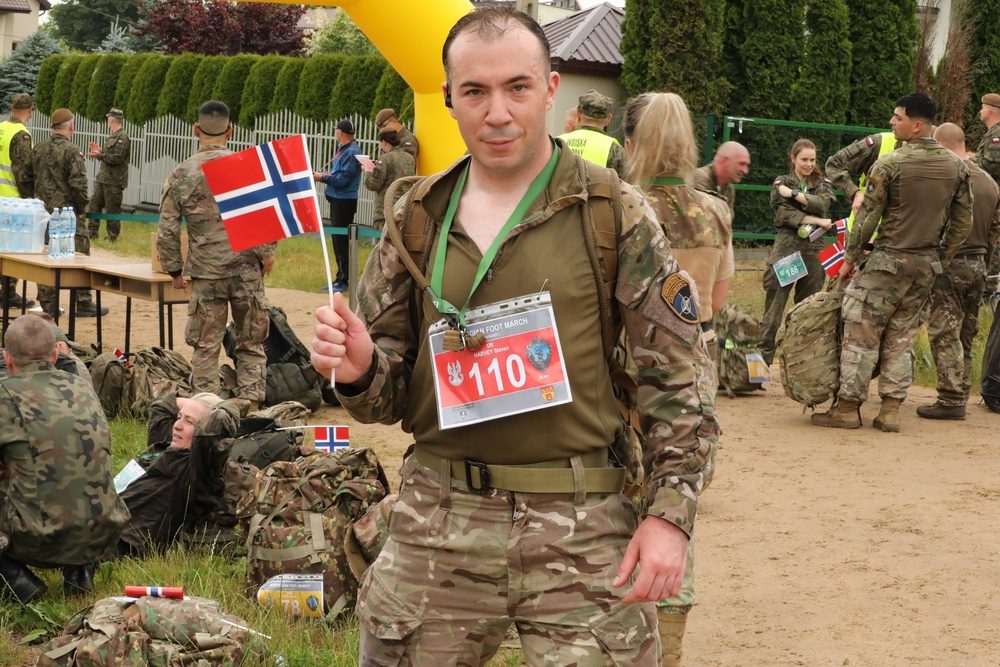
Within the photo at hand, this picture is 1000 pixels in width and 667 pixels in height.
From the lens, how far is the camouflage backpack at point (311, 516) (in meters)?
5.16

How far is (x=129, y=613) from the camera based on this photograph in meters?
4.30

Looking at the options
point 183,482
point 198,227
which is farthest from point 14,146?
point 183,482

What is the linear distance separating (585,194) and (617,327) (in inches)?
12.4

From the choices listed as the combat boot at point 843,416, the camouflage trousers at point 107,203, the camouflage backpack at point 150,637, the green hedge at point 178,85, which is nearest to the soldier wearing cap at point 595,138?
the combat boot at point 843,416

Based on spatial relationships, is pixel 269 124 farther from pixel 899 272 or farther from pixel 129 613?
pixel 129 613

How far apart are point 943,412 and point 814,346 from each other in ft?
4.78

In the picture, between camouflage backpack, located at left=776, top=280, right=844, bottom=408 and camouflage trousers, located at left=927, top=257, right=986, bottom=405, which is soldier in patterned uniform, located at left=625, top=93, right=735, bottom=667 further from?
camouflage trousers, located at left=927, top=257, right=986, bottom=405

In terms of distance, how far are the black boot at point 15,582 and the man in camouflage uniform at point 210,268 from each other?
3.53 meters

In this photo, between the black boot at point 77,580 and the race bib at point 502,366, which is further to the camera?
the black boot at point 77,580

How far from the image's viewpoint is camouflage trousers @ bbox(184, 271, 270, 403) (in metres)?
9.00

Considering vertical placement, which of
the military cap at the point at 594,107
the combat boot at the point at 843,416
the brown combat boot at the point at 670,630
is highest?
the military cap at the point at 594,107

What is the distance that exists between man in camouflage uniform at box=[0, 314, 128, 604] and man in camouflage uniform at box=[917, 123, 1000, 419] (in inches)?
275

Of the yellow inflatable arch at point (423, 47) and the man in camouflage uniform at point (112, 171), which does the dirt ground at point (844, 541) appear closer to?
the yellow inflatable arch at point (423, 47)

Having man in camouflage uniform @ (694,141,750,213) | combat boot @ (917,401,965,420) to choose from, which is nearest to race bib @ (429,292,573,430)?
man in camouflage uniform @ (694,141,750,213)
